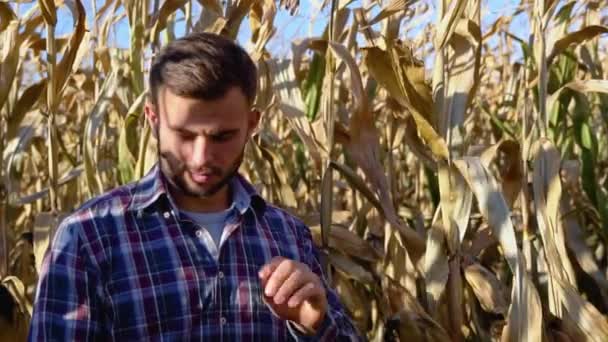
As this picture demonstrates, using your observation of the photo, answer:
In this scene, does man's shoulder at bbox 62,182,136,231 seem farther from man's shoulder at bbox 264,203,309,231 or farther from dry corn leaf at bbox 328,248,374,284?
dry corn leaf at bbox 328,248,374,284

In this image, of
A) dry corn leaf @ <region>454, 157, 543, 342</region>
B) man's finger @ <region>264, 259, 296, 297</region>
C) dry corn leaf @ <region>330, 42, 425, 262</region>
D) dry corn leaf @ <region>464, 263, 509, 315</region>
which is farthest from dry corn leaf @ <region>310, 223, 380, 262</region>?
man's finger @ <region>264, 259, 296, 297</region>

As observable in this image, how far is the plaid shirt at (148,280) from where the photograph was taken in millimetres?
1050

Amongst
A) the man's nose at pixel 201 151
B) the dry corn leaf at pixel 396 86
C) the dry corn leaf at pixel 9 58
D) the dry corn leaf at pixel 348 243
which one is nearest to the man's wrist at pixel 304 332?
the man's nose at pixel 201 151

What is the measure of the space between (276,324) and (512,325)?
539 millimetres

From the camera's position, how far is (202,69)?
3.62ft

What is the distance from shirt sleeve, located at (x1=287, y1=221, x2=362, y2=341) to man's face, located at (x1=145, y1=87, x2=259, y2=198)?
21cm

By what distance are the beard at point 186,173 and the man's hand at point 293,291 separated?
A: 15 cm

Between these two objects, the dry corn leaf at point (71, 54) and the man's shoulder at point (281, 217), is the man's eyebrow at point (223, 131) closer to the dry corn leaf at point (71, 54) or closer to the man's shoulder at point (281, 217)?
the man's shoulder at point (281, 217)

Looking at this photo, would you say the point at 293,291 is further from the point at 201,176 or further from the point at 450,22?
the point at 450,22

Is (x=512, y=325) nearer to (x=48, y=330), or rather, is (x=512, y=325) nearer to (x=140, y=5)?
(x=48, y=330)

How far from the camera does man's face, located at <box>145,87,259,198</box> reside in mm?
1098

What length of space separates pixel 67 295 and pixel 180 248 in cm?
16

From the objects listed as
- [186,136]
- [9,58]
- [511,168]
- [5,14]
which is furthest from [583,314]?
[5,14]

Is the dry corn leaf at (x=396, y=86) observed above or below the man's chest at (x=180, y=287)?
above
